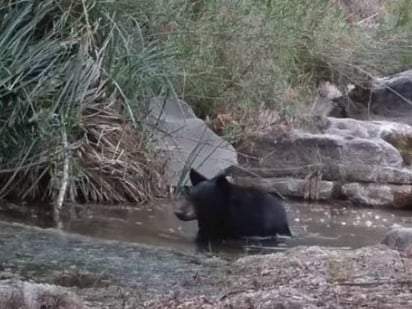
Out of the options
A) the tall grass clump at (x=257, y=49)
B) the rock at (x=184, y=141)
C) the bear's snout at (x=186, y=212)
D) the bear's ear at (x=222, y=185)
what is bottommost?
the bear's snout at (x=186, y=212)

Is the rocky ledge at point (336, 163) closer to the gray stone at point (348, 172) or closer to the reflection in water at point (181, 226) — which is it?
the gray stone at point (348, 172)

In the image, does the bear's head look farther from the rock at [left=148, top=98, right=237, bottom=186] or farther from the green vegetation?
the rock at [left=148, top=98, right=237, bottom=186]

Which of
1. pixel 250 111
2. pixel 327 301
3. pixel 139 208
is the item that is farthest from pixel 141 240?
pixel 250 111

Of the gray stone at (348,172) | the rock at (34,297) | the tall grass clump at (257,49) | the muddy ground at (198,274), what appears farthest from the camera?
the gray stone at (348,172)

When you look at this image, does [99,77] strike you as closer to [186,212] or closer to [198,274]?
[186,212]

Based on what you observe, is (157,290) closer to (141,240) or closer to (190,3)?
(141,240)

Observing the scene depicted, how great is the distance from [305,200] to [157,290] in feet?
15.2

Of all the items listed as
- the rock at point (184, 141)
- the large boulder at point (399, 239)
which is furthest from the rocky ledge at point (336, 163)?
the large boulder at point (399, 239)

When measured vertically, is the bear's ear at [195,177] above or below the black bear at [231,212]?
above

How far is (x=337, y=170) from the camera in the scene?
9.53 m

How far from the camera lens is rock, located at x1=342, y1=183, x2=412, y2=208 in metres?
8.91

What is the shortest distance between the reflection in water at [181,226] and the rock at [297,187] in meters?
0.70

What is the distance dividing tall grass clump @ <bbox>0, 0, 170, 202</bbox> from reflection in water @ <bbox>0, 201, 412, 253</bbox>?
260 millimetres

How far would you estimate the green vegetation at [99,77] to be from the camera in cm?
711
